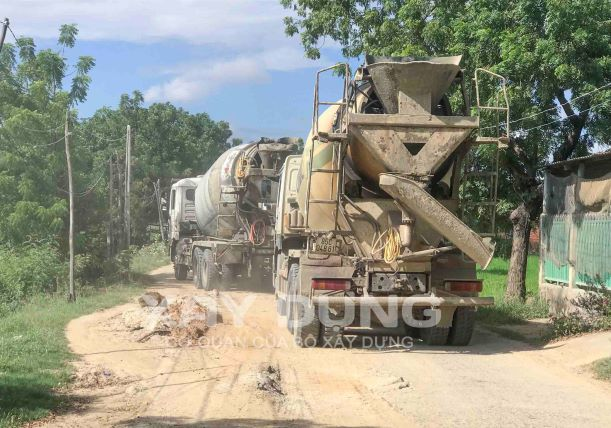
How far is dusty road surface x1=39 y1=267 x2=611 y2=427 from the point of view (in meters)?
6.54

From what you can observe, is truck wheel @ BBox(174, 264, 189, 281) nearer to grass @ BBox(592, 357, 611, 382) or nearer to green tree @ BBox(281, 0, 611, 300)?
green tree @ BBox(281, 0, 611, 300)

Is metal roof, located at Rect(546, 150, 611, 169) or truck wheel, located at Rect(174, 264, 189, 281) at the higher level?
metal roof, located at Rect(546, 150, 611, 169)

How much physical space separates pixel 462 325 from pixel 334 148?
333 cm

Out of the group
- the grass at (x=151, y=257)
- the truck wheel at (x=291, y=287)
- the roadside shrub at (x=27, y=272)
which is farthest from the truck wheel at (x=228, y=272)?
the grass at (x=151, y=257)

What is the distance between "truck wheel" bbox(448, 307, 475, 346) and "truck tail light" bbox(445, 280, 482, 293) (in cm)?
41

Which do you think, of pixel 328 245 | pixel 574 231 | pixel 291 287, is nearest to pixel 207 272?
pixel 291 287

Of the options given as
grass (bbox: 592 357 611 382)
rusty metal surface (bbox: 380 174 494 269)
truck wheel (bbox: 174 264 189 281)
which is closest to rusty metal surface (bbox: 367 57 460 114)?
rusty metal surface (bbox: 380 174 494 269)

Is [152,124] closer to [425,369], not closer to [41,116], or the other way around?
[41,116]

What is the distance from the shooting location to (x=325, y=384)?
8.01 metres

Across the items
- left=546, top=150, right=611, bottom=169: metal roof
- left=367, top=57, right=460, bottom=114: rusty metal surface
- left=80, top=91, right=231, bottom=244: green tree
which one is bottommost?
left=546, top=150, right=611, bottom=169: metal roof

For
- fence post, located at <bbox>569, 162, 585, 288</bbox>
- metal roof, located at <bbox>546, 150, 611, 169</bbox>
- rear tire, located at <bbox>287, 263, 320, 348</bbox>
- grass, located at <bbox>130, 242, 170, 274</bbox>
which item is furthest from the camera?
grass, located at <bbox>130, 242, 170, 274</bbox>

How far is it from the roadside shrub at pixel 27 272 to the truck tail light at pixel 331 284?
→ 8903 mm

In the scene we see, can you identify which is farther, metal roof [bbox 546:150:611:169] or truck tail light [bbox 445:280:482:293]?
metal roof [bbox 546:150:611:169]

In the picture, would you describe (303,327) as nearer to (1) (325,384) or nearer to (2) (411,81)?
(1) (325,384)
